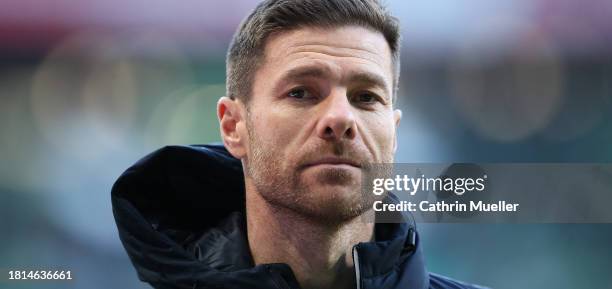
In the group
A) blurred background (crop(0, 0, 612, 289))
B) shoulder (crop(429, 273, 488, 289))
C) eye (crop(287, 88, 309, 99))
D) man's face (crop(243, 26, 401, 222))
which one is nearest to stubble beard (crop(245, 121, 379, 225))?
man's face (crop(243, 26, 401, 222))

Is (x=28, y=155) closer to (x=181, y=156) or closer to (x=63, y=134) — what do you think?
(x=63, y=134)

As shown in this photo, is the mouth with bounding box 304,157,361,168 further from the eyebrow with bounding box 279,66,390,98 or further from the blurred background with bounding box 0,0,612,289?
the blurred background with bounding box 0,0,612,289

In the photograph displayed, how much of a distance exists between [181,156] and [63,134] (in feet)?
3.11

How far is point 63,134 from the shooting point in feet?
6.79

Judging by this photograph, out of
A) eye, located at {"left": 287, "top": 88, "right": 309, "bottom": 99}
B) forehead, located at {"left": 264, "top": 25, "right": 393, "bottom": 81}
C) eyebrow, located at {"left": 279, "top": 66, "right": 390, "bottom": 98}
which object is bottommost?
eye, located at {"left": 287, "top": 88, "right": 309, "bottom": 99}

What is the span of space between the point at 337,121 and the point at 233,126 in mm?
288

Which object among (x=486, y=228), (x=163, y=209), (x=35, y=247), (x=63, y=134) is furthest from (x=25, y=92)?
(x=486, y=228)

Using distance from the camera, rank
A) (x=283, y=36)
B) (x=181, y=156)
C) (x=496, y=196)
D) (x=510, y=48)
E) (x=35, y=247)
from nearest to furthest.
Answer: (x=283, y=36)
(x=181, y=156)
(x=496, y=196)
(x=35, y=247)
(x=510, y=48)

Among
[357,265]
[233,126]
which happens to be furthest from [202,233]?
[357,265]

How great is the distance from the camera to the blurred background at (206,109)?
204 cm

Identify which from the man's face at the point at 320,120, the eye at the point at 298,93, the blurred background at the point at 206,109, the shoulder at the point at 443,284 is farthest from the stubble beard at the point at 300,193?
the blurred background at the point at 206,109

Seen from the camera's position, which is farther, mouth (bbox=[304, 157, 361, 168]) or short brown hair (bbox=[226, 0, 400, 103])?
short brown hair (bbox=[226, 0, 400, 103])

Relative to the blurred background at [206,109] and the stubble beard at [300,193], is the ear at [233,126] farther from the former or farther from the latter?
the blurred background at [206,109]

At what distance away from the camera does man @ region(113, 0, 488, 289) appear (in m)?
1.10
